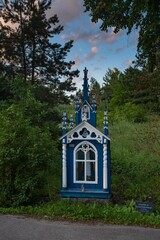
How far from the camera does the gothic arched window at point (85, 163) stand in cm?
822

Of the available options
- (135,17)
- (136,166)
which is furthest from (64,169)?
(135,17)

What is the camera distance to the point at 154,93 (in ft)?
88.9

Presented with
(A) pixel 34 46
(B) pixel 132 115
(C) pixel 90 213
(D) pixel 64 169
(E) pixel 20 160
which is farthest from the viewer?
(B) pixel 132 115

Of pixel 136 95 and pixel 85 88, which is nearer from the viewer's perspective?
pixel 85 88

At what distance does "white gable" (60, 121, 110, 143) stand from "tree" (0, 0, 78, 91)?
21.5 feet

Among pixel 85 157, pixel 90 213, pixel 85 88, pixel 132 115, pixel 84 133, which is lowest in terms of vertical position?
pixel 90 213

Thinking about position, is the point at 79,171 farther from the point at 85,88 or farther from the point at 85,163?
the point at 85,88

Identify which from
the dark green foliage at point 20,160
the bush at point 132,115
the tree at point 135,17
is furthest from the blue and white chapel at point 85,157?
the bush at point 132,115

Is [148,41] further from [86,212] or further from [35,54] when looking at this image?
[35,54]

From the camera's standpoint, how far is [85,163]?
27.2ft

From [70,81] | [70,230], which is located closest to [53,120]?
[70,81]

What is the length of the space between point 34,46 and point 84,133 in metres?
7.44

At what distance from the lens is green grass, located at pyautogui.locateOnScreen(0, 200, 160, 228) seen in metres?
6.39

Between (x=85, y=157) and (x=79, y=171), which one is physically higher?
(x=85, y=157)
